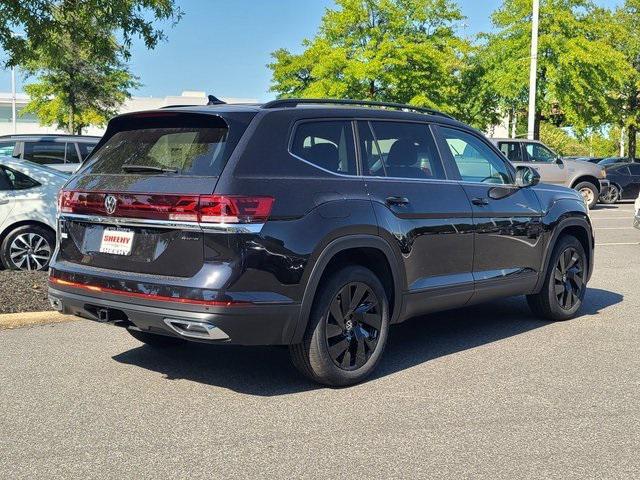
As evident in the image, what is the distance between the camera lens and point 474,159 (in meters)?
6.24

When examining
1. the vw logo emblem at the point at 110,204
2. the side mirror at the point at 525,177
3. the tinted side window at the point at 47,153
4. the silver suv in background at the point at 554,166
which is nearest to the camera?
the vw logo emblem at the point at 110,204

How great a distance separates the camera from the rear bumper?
4246mm

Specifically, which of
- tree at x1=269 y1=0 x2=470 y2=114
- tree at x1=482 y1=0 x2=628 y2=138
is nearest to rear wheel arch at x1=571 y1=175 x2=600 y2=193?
tree at x1=482 y1=0 x2=628 y2=138

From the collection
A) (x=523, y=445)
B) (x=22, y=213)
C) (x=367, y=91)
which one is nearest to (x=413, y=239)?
(x=523, y=445)

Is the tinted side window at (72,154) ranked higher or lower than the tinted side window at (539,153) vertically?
lower

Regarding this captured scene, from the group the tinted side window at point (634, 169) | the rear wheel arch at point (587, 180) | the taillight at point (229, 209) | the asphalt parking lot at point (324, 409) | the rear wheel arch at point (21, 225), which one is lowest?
the asphalt parking lot at point (324, 409)

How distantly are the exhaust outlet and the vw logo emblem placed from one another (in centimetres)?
81

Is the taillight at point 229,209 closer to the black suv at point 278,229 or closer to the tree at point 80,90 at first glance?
the black suv at point 278,229

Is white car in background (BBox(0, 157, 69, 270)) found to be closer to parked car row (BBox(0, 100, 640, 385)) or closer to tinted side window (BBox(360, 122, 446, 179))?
parked car row (BBox(0, 100, 640, 385))

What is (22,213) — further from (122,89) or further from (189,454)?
(122,89)

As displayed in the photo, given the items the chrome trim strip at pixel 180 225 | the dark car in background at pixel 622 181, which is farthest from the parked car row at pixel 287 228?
the dark car in background at pixel 622 181

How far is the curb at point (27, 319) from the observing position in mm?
6551

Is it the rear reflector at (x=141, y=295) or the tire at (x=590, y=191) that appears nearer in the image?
the rear reflector at (x=141, y=295)

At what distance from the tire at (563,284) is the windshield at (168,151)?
11.8 feet
